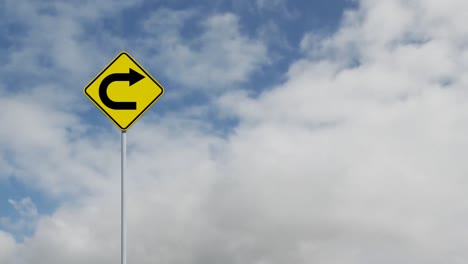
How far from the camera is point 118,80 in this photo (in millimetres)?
13531

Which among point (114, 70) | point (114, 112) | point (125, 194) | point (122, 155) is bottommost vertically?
point (125, 194)

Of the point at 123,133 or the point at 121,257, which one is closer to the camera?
the point at 121,257

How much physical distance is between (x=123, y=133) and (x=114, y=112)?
64 centimetres

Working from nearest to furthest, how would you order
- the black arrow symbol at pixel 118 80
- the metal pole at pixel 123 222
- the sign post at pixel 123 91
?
the metal pole at pixel 123 222, the sign post at pixel 123 91, the black arrow symbol at pixel 118 80

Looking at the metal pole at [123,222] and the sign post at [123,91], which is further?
the sign post at [123,91]

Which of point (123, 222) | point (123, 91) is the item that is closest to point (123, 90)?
point (123, 91)

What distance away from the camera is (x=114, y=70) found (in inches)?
535

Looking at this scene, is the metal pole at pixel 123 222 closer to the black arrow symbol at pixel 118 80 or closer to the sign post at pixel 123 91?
the sign post at pixel 123 91

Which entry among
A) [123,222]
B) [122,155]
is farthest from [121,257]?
[122,155]

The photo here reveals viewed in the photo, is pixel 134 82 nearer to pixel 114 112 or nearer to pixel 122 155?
pixel 114 112

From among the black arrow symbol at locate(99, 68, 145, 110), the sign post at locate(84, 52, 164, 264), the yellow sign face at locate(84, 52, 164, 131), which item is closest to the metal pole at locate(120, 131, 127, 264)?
the sign post at locate(84, 52, 164, 264)

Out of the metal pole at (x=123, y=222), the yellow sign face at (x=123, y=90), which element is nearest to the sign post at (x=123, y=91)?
the yellow sign face at (x=123, y=90)

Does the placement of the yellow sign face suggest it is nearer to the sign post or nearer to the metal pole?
the sign post

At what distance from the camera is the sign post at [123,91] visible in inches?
520
